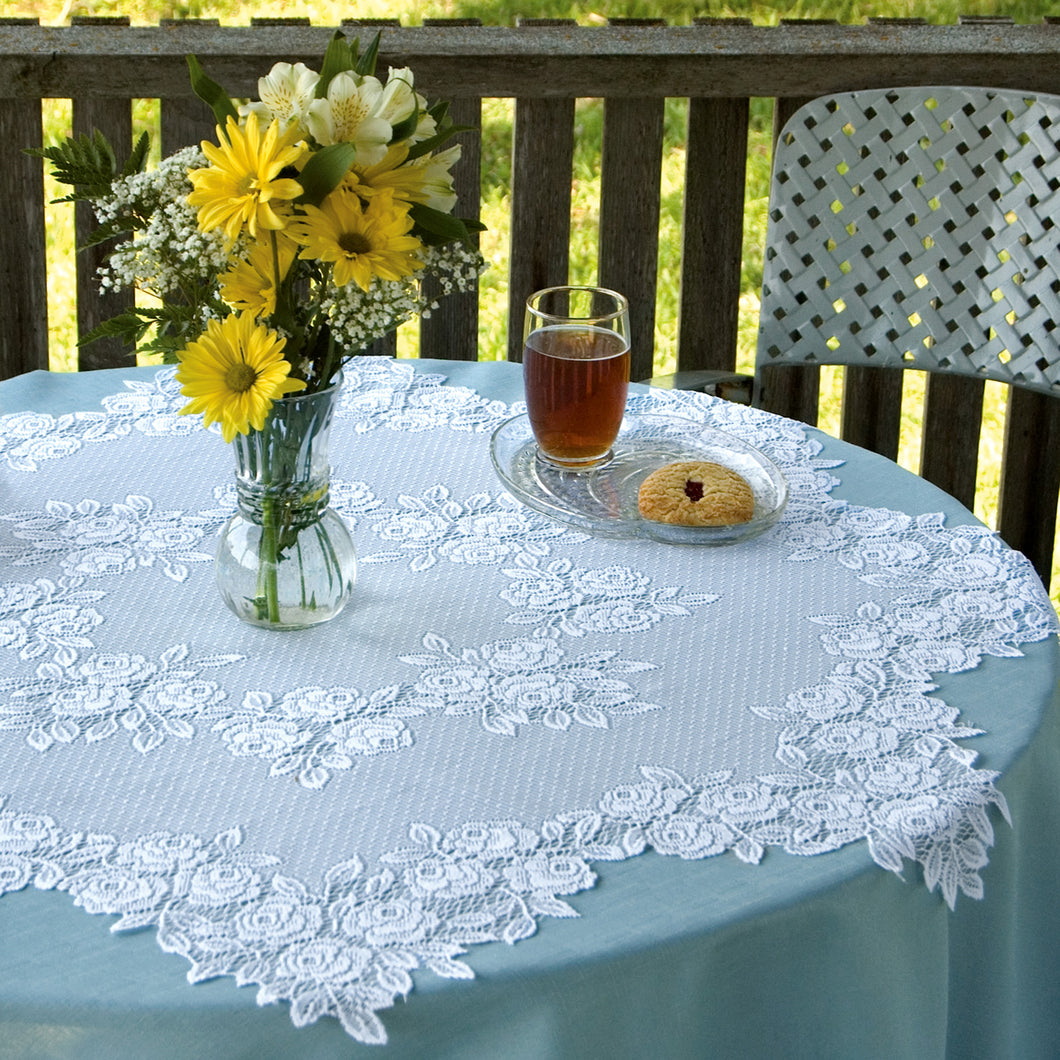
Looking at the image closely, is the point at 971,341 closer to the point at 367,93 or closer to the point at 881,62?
the point at 881,62

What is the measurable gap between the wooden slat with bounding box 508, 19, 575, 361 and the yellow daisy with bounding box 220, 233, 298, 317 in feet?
4.18

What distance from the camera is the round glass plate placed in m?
1.28

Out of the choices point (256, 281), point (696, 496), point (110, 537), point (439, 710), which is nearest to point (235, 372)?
point (256, 281)

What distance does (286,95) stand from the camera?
0.93 m

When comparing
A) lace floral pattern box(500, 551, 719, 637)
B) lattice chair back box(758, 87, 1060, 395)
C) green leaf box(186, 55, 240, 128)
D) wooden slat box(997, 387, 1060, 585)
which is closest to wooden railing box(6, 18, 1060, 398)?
lattice chair back box(758, 87, 1060, 395)

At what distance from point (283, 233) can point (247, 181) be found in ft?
0.12

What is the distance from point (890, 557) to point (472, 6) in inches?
143

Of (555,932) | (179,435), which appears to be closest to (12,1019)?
(555,932)

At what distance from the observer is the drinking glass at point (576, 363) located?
1324 millimetres

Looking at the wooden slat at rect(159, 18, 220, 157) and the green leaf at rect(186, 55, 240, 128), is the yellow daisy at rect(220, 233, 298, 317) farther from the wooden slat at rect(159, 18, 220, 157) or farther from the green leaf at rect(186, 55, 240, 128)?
the wooden slat at rect(159, 18, 220, 157)

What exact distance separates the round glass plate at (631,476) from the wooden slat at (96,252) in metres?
0.81

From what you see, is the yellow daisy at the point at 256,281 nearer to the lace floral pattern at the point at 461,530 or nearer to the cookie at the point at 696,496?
the lace floral pattern at the point at 461,530

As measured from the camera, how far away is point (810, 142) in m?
2.14

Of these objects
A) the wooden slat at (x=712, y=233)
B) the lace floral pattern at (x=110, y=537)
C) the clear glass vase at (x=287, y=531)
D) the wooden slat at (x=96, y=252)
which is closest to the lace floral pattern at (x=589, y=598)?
the clear glass vase at (x=287, y=531)
